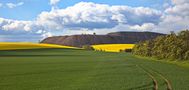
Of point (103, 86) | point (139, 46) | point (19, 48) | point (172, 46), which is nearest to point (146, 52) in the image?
point (139, 46)

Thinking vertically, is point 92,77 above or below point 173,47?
below

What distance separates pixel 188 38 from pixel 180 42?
1.22 metres

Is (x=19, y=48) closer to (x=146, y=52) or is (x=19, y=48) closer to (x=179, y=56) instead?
(x=146, y=52)

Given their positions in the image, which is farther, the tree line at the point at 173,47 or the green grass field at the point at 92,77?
the tree line at the point at 173,47

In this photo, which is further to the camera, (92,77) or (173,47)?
(173,47)

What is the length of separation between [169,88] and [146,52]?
5699 cm

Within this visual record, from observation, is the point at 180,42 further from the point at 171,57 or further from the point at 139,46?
the point at 139,46

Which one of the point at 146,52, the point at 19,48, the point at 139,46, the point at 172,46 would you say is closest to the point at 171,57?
the point at 172,46

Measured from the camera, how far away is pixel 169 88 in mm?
22078

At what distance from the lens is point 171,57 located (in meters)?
57.3

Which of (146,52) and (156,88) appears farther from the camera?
(146,52)

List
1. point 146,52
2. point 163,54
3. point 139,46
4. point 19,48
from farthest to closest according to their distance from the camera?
point 19,48
point 139,46
point 146,52
point 163,54

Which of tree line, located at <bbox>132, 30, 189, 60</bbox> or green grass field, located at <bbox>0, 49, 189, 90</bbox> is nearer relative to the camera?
green grass field, located at <bbox>0, 49, 189, 90</bbox>

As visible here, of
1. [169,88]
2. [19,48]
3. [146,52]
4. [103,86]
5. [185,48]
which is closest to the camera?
[169,88]
